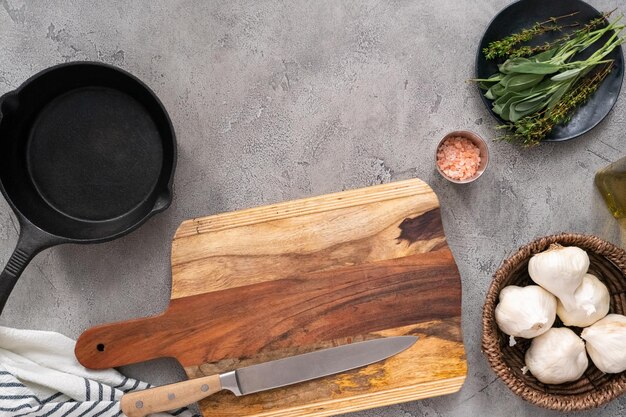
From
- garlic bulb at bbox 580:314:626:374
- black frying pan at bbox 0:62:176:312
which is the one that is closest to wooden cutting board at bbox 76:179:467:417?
black frying pan at bbox 0:62:176:312

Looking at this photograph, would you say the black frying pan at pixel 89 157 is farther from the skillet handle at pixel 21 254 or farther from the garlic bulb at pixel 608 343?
the garlic bulb at pixel 608 343

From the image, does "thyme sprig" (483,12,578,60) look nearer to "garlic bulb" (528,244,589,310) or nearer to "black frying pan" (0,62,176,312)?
"garlic bulb" (528,244,589,310)

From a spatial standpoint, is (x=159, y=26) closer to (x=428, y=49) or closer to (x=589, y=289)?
(x=428, y=49)

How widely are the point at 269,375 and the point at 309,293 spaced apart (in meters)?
0.16

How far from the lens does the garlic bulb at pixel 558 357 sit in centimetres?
108

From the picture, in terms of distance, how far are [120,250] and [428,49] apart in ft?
2.38

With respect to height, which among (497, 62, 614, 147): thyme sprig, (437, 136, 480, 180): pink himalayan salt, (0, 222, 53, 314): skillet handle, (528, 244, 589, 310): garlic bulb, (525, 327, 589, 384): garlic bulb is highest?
(0, 222, 53, 314): skillet handle

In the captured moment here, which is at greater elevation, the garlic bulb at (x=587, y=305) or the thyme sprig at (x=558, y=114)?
the thyme sprig at (x=558, y=114)

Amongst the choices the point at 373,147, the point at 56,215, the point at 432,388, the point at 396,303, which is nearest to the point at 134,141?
the point at 56,215

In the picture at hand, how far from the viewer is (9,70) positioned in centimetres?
116

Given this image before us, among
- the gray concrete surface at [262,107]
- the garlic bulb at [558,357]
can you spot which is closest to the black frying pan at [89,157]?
the gray concrete surface at [262,107]

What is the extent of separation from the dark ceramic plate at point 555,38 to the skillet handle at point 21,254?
0.85 metres

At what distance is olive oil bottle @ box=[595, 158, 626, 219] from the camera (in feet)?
3.77

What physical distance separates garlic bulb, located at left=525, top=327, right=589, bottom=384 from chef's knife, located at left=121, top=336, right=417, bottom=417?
0.23 metres
